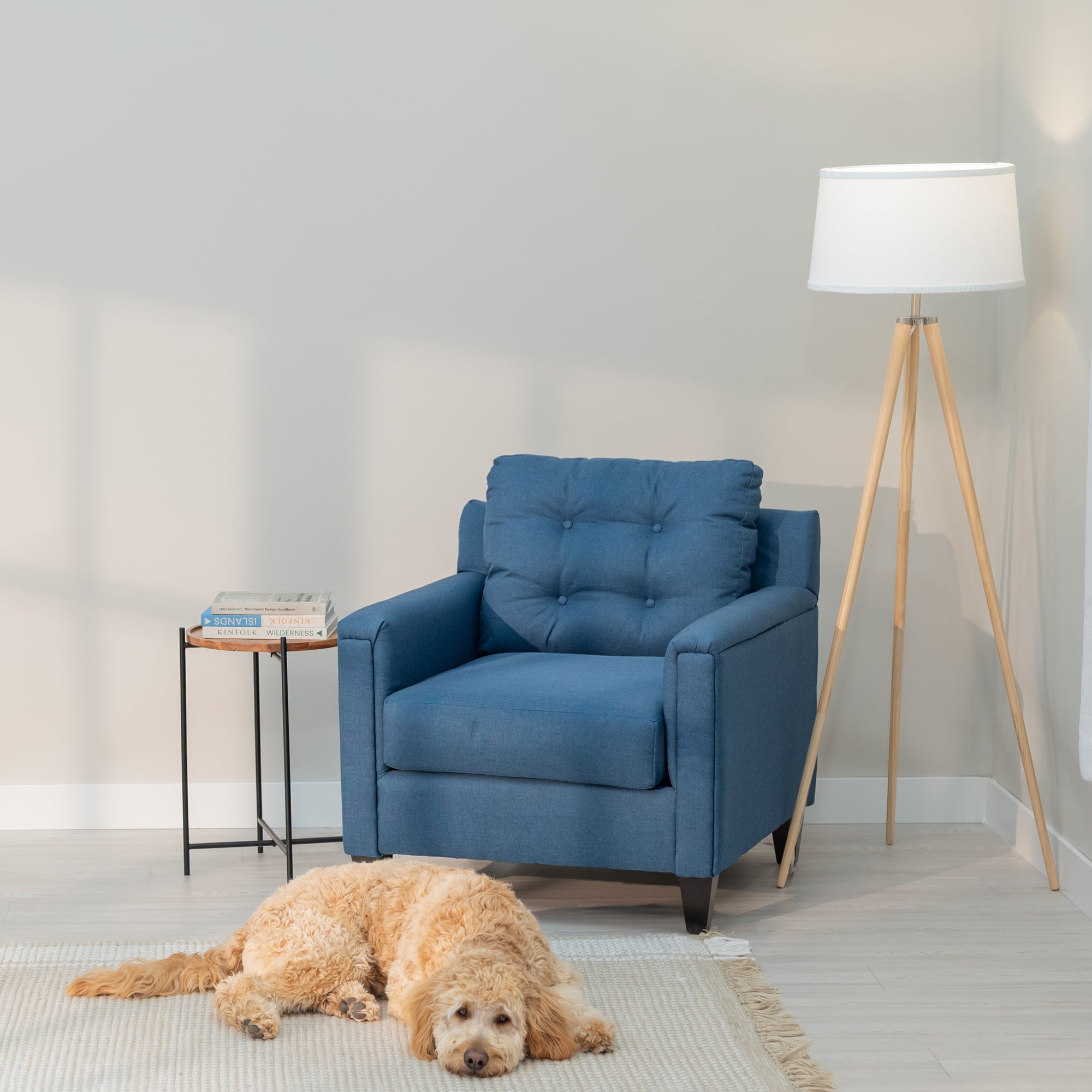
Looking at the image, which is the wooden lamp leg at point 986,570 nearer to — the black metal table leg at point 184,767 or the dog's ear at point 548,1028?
the dog's ear at point 548,1028

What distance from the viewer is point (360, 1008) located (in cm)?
229

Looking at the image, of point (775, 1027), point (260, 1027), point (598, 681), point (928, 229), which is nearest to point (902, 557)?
point (928, 229)

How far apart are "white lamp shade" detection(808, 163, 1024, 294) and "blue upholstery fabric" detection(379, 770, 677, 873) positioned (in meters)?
1.16

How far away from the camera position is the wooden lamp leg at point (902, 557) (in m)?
3.15

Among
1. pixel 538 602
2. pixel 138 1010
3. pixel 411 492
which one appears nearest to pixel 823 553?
pixel 538 602

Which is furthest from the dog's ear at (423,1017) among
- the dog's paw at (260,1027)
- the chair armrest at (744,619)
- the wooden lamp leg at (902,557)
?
the wooden lamp leg at (902,557)

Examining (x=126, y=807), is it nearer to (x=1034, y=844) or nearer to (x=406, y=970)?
(x=406, y=970)

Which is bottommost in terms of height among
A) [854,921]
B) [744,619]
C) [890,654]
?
[854,921]

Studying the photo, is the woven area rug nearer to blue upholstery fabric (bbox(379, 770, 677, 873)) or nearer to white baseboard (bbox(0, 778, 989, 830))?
blue upholstery fabric (bbox(379, 770, 677, 873))

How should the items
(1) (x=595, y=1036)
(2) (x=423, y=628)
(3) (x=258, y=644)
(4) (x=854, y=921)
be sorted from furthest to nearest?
(3) (x=258, y=644), (2) (x=423, y=628), (4) (x=854, y=921), (1) (x=595, y=1036)

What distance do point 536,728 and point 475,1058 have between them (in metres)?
0.79

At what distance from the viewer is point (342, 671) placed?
2.80 m

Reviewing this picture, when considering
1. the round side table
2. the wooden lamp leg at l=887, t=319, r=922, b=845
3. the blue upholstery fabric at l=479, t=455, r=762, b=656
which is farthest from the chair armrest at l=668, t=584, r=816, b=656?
the round side table

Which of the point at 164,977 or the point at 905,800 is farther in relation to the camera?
the point at 905,800
